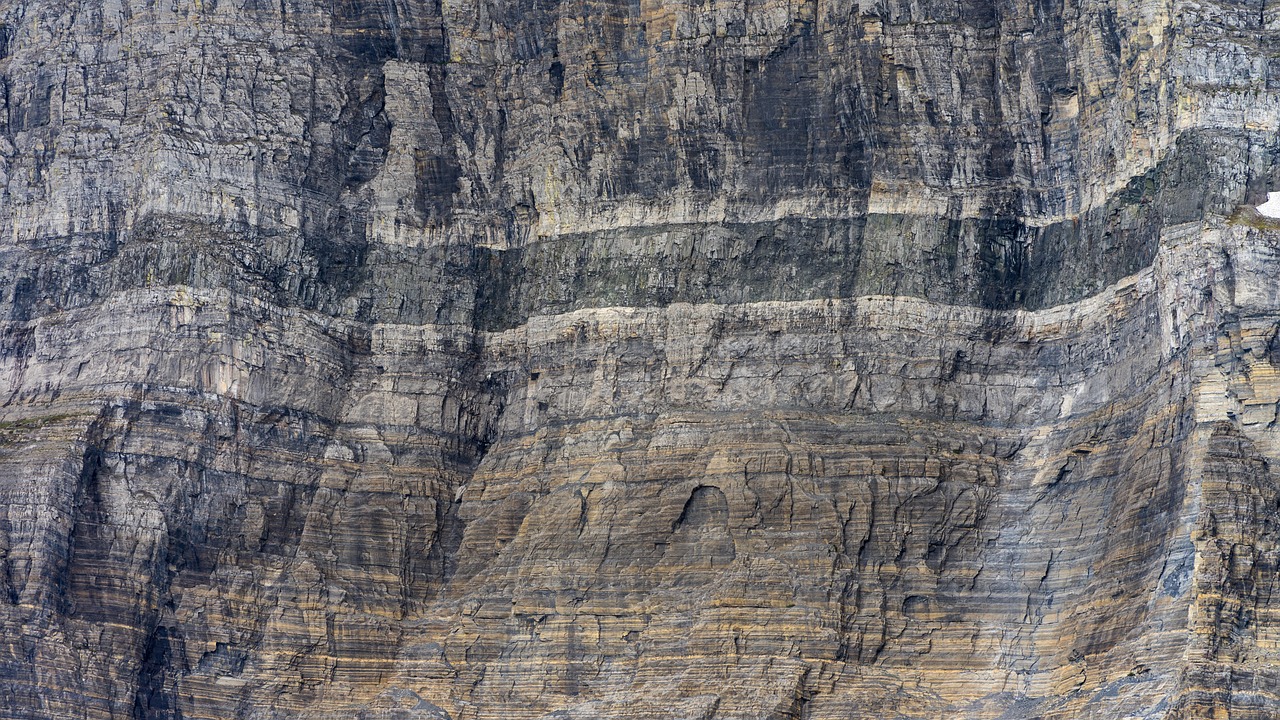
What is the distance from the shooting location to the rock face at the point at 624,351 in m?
67.6

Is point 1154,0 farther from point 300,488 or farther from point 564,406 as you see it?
point 300,488

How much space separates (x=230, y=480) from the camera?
7269 cm

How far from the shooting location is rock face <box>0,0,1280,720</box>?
2660 inches

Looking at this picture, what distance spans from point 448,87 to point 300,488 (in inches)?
489

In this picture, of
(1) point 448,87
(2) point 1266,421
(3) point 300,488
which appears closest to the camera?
(2) point 1266,421

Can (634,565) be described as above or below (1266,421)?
below

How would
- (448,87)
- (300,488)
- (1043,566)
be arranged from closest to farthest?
(1043,566) < (300,488) < (448,87)

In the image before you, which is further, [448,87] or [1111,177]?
[448,87]

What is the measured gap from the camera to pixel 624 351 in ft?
240

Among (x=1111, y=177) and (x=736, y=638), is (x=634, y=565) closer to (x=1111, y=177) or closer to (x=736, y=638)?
(x=736, y=638)

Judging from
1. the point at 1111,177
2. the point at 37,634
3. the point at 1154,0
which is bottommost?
the point at 37,634

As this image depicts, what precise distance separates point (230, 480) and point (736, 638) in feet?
46.4

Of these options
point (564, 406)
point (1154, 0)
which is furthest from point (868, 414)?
point (1154, 0)

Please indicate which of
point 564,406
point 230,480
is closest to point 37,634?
point 230,480
